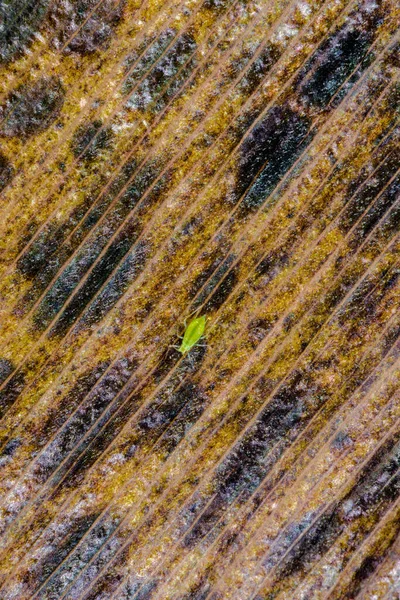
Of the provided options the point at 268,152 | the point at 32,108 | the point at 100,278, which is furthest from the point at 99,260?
the point at 268,152

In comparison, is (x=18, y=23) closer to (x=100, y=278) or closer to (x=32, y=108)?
(x=32, y=108)

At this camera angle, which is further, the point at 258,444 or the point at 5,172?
the point at 258,444

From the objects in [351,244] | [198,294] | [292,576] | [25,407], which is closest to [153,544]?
[292,576]

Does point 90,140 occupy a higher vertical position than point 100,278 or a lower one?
higher

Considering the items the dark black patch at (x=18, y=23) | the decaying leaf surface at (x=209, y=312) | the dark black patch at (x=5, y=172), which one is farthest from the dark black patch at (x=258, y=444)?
the dark black patch at (x=18, y=23)

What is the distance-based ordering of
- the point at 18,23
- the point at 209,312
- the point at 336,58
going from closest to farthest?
the point at 18,23 → the point at 336,58 → the point at 209,312

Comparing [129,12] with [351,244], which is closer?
[129,12]

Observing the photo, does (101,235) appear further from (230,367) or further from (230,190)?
(230,367)
